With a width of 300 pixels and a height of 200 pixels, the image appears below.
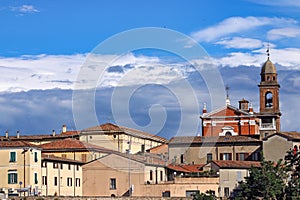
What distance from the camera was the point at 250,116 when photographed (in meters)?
94.4

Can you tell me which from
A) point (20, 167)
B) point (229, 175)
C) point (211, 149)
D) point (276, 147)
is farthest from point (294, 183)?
point (211, 149)

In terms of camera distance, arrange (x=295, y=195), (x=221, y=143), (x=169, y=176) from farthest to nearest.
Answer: (x=221, y=143) → (x=169, y=176) → (x=295, y=195)

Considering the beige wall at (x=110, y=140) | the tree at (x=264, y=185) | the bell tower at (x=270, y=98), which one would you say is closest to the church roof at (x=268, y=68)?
the bell tower at (x=270, y=98)

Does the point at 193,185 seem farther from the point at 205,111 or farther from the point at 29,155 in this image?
the point at 205,111

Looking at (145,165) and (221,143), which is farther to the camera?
(221,143)

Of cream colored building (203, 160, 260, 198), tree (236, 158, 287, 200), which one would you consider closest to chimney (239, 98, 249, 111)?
cream colored building (203, 160, 260, 198)

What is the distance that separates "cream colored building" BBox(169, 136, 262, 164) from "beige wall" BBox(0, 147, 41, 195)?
77.8 feet

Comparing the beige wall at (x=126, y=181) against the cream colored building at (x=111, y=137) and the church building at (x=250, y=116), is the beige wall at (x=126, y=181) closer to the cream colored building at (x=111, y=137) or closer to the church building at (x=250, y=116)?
the cream colored building at (x=111, y=137)

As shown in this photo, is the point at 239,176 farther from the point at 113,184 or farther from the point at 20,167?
the point at 20,167

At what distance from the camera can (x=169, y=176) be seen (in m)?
77.2

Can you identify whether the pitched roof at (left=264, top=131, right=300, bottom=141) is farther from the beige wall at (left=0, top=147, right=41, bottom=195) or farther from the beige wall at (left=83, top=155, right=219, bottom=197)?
the beige wall at (left=0, top=147, right=41, bottom=195)

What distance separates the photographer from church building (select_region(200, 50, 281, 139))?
94.3m

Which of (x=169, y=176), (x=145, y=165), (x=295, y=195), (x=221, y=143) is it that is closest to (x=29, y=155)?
(x=145, y=165)

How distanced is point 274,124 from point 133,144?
17.4 meters
